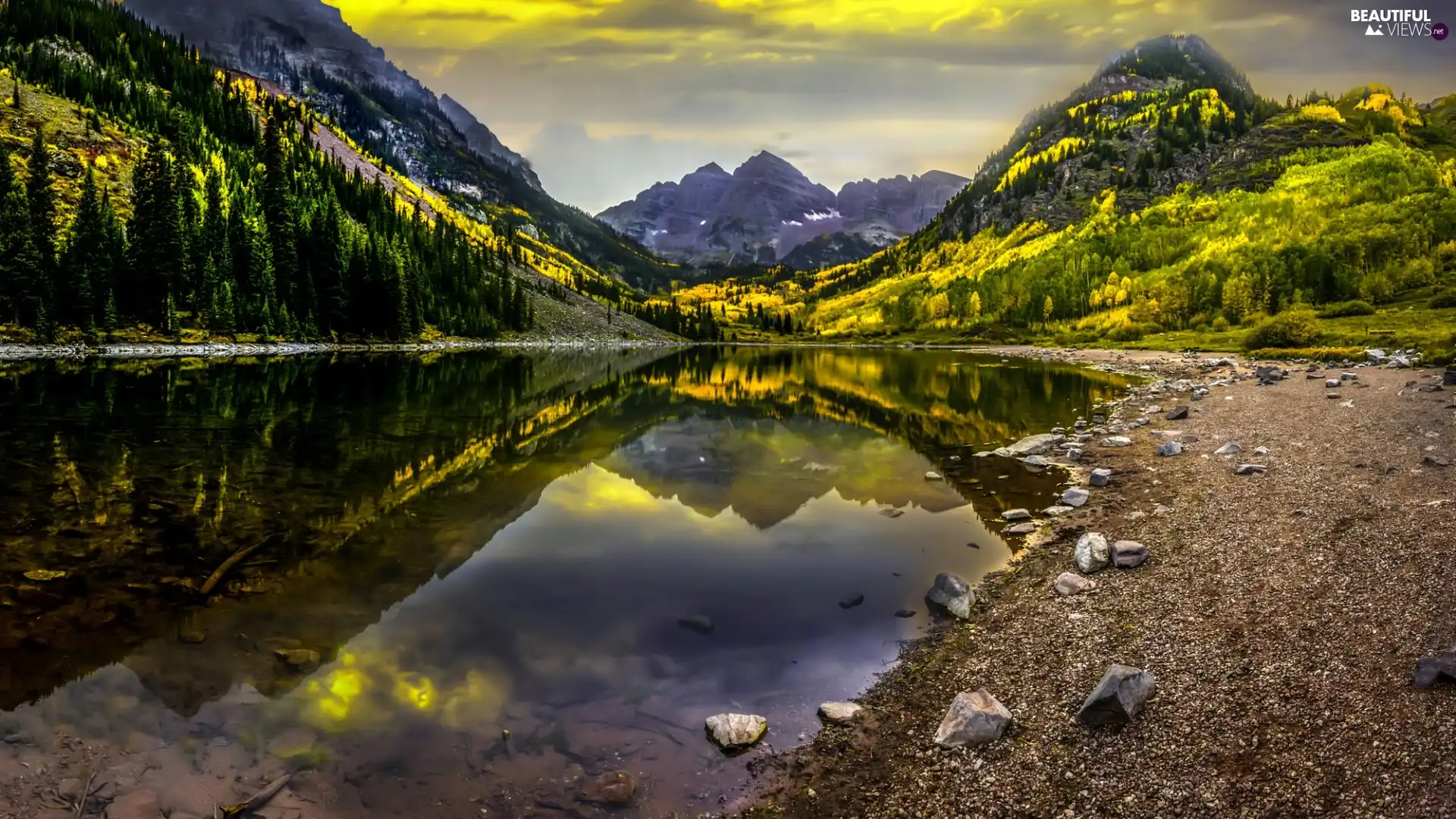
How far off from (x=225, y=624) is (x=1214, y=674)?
15700mm

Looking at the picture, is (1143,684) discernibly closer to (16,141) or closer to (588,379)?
(588,379)

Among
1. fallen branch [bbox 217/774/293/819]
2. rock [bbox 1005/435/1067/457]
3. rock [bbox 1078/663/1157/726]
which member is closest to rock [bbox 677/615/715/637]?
rock [bbox 1078/663/1157/726]

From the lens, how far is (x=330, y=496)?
2098cm

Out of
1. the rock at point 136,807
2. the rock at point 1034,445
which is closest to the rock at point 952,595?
the rock at point 136,807

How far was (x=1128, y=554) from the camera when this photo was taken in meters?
14.1

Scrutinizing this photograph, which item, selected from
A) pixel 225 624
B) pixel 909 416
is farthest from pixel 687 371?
pixel 225 624

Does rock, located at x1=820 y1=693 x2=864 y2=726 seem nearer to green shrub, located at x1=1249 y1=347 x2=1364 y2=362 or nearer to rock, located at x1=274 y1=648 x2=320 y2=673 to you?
rock, located at x1=274 y1=648 x2=320 y2=673

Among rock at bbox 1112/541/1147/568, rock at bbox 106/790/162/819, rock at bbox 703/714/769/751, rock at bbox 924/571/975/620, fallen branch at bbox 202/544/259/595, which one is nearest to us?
rock at bbox 106/790/162/819

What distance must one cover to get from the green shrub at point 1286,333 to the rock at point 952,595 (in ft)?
317

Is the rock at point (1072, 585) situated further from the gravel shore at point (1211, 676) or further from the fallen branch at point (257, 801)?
the fallen branch at point (257, 801)

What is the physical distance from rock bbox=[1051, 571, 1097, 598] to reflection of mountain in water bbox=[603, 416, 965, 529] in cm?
730

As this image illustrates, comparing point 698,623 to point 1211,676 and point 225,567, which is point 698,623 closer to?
point 1211,676

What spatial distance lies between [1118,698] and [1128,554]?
22.7 ft

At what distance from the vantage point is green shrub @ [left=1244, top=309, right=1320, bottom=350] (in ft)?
277
